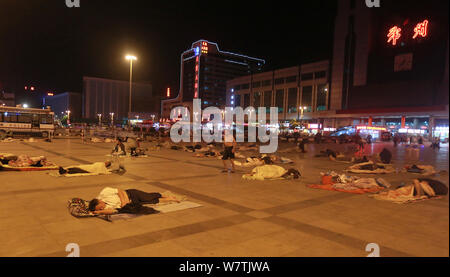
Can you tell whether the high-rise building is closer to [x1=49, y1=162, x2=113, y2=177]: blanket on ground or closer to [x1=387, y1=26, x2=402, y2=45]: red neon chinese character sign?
[x1=387, y1=26, x2=402, y2=45]: red neon chinese character sign

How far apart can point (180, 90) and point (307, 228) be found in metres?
139

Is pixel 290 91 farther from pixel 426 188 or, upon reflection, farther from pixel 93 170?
pixel 426 188

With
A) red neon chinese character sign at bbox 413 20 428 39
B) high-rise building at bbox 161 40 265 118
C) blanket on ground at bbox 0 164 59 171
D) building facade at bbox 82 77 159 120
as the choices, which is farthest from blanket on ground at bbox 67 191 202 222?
building facade at bbox 82 77 159 120

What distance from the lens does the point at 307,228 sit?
18.5 feet

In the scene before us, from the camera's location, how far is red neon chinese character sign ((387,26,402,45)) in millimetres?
57000

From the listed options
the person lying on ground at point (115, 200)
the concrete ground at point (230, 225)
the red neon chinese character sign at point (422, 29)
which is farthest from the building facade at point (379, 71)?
Result: the person lying on ground at point (115, 200)

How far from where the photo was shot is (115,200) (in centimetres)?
639

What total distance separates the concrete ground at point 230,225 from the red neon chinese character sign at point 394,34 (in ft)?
196

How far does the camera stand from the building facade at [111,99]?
151 metres

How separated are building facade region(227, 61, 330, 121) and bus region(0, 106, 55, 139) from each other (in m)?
46.5

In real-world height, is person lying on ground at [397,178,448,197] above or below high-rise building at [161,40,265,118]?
below

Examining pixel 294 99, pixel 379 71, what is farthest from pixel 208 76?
pixel 379 71

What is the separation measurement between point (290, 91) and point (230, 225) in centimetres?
8233
